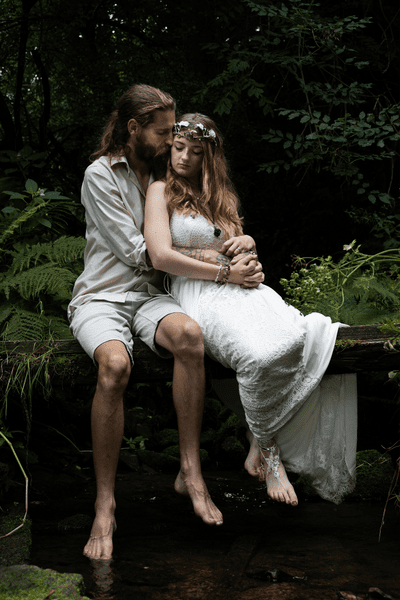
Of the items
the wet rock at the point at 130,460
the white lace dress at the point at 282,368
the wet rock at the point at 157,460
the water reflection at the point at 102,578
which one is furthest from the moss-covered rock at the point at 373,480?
the water reflection at the point at 102,578

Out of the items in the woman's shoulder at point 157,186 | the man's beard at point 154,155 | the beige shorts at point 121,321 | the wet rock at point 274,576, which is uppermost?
the man's beard at point 154,155

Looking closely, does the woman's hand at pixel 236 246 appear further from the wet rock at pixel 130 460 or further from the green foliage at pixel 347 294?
the wet rock at pixel 130 460

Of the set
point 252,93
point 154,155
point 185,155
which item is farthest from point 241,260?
point 252,93

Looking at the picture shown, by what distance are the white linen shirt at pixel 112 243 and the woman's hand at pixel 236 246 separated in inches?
17.5

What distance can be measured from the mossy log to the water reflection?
949 mm

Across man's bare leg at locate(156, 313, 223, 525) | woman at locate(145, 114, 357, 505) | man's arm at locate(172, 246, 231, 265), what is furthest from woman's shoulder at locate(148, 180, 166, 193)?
man's bare leg at locate(156, 313, 223, 525)

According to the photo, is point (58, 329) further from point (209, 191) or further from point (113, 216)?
point (209, 191)

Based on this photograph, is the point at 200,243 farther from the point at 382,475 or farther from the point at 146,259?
the point at 382,475

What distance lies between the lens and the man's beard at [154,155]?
3.38 m

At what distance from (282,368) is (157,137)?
59.1 inches

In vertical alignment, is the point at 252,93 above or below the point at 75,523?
above

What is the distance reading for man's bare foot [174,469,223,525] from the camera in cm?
283

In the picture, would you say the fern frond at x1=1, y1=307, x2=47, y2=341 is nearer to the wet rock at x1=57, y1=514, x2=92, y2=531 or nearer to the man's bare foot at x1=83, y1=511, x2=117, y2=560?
the wet rock at x1=57, y1=514, x2=92, y2=531

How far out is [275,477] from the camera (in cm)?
293
